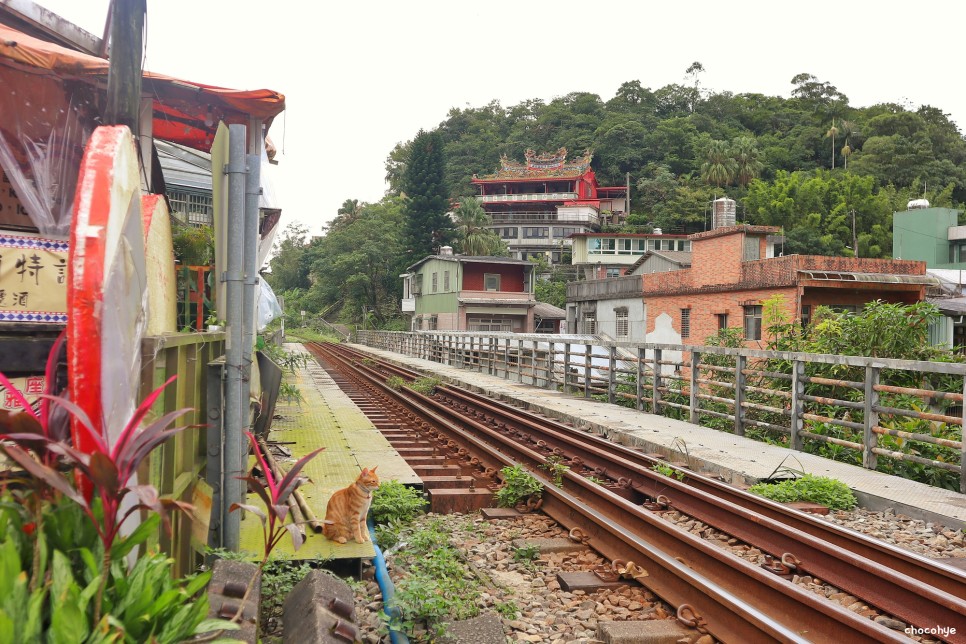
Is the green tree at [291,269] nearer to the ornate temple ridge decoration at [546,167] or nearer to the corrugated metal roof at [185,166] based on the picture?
the ornate temple ridge decoration at [546,167]

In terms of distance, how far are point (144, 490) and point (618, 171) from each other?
89.4 metres

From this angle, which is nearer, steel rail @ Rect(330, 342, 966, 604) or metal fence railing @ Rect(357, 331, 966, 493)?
steel rail @ Rect(330, 342, 966, 604)

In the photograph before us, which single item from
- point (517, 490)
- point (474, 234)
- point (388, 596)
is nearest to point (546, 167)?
point (474, 234)

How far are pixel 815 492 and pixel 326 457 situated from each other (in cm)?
513

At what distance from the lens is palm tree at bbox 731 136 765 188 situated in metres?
72.6

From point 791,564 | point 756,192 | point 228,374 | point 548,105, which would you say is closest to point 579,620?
point 791,564

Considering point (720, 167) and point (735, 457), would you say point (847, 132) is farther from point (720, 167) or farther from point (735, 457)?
point (735, 457)

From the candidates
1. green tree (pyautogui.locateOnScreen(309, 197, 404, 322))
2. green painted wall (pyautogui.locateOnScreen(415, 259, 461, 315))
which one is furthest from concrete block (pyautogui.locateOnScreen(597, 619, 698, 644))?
green tree (pyautogui.locateOnScreen(309, 197, 404, 322))

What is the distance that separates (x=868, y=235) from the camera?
56.2 meters

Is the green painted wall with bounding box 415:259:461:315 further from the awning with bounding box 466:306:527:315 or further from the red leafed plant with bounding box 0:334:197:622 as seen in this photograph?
the red leafed plant with bounding box 0:334:197:622

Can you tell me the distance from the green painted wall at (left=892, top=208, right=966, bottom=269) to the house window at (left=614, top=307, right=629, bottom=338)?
19.6 meters

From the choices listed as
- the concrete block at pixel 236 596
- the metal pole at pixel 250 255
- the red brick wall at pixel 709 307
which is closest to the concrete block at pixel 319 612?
the concrete block at pixel 236 596

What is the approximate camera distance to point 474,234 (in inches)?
2532

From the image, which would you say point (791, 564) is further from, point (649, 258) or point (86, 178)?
point (649, 258)
